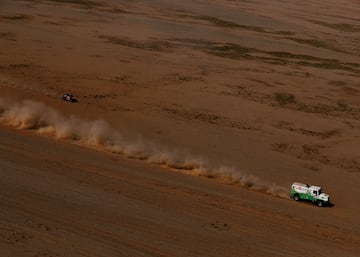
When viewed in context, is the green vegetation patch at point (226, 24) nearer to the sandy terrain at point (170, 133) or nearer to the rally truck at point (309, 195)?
the sandy terrain at point (170, 133)

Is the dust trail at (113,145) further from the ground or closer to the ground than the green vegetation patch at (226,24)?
closer to the ground

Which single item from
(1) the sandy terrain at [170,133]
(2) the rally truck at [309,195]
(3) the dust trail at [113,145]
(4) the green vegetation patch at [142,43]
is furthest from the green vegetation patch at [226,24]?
(2) the rally truck at [309,195]

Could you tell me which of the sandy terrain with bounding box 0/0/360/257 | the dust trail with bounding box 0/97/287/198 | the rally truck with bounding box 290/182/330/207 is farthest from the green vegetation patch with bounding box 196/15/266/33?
the rally truck with bounding box 290/182/330/207

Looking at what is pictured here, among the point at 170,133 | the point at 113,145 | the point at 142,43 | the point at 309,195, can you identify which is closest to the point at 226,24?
the point at 142,43

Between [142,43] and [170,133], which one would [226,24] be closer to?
[142,43]

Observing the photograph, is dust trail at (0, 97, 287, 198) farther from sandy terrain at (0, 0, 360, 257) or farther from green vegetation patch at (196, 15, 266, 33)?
green vegetation patch at (196, 15, 266, 33)

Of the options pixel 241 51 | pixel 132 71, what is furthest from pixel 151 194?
pixel 241 51

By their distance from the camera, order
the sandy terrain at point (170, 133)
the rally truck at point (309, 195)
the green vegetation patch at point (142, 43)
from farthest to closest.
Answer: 1. the green vegetation patch at point (142, 43)
2. the rally truck at point (309, 195)
3. the sandy terrain at point (170, 133)
